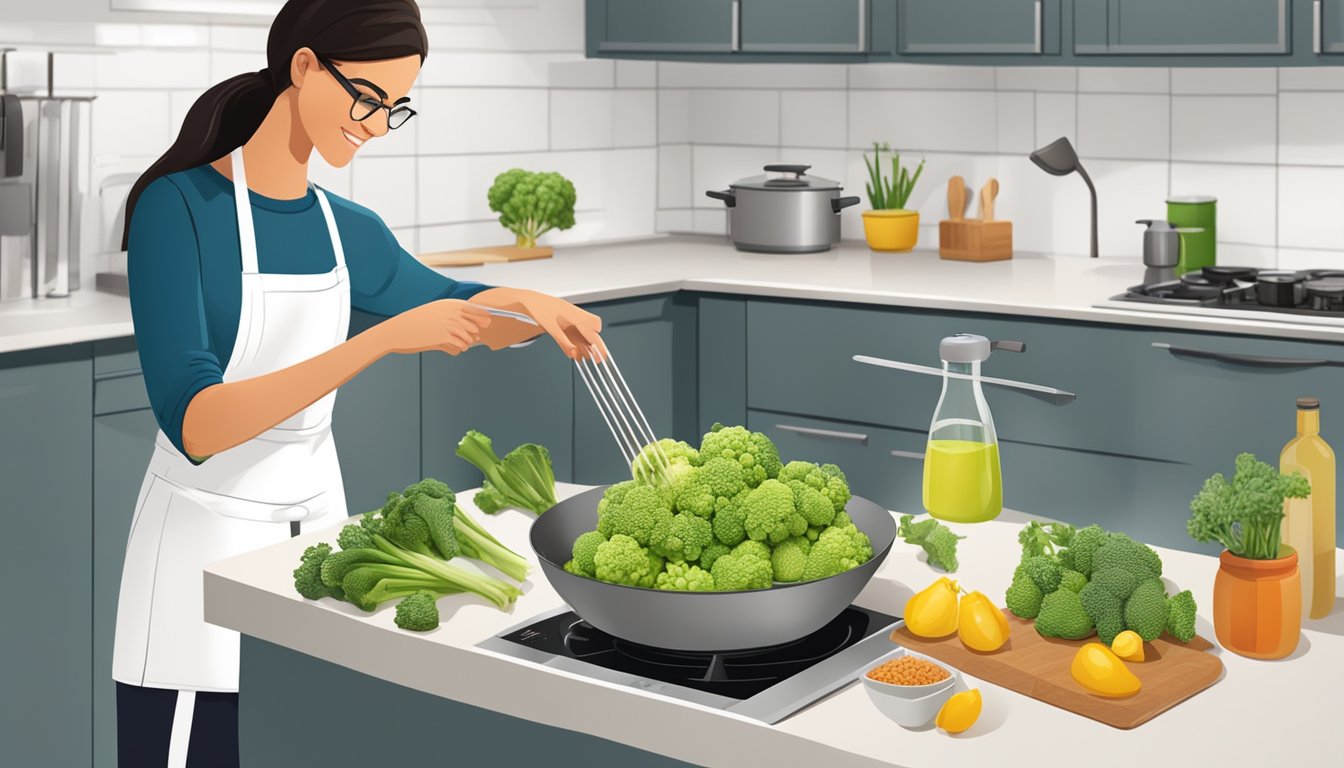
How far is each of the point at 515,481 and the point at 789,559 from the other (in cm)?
61

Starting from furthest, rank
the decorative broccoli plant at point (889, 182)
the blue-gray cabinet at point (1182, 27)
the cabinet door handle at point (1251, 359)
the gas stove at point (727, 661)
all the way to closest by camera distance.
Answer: the decorative broccoli plant at point (889, 182) → the blue-gray cabinet at point (1182, 27) → the cabinet door handle at point (1251, 359) → the gas stove at point (727, 661)

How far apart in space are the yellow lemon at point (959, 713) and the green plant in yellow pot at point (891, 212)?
10.3 ft

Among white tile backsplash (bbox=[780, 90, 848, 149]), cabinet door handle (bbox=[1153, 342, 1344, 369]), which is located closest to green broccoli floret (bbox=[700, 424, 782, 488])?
cabinet door handle (bbox=[1153, 342, 1344, 369])

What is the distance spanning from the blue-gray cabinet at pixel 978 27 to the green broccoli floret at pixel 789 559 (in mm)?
2583

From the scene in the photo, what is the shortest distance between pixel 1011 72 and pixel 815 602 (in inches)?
120

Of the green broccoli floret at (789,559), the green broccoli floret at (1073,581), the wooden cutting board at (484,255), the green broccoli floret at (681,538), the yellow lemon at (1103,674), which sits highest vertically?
the wooden cutting board at (484,255)

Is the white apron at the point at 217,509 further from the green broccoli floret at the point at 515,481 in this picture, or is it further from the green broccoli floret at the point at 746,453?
the green broccoli floret at the point at 746,453

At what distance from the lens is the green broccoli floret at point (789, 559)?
1.52 metres

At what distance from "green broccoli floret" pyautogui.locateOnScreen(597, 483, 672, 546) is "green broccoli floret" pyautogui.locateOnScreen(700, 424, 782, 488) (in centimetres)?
7

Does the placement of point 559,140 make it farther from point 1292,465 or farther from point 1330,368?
point 1292,465

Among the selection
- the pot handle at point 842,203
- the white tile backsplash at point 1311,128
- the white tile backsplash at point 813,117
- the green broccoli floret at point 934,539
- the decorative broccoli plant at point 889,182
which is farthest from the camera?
the white tile backsplash at point 813,117

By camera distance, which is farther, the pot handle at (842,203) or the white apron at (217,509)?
the pot handle at (842,203)

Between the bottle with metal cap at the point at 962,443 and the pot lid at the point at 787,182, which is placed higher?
the pot lid at the point at 787,182

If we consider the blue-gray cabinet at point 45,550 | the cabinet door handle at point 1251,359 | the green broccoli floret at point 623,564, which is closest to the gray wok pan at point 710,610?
the green broccoli floret at point 623,564
